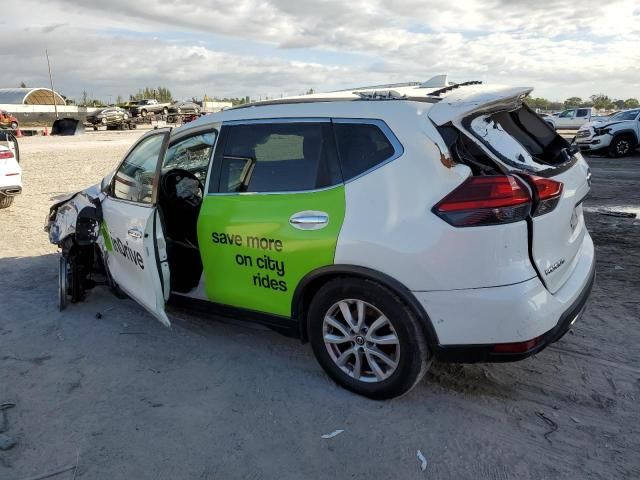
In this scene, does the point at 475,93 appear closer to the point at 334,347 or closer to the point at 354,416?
the point at 334,347

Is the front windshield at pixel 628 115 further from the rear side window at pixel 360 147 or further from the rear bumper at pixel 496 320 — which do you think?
the rear side window at pixel 360 147

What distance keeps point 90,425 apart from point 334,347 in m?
1.50

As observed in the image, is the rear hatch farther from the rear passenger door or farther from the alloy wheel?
the alloy wheel

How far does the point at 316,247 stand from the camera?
306 centimetres

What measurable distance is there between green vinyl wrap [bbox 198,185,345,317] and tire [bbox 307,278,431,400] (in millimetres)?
211

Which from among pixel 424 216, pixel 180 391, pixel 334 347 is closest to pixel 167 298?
pixel 180 391

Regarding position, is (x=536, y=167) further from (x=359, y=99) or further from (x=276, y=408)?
(x=276, y=408)

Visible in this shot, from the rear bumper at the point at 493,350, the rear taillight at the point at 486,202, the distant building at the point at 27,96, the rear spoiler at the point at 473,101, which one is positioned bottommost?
the rear bumper at the point at 493,350

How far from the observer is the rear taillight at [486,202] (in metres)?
2.61

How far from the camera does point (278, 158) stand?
3.38 meters

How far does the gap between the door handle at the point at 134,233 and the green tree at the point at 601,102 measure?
7014 cm

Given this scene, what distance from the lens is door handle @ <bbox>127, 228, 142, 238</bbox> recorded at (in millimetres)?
3786

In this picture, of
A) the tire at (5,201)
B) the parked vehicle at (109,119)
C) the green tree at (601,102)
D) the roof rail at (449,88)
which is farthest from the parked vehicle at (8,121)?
the green tree at (601,102)

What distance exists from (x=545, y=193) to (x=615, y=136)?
15507 mm
